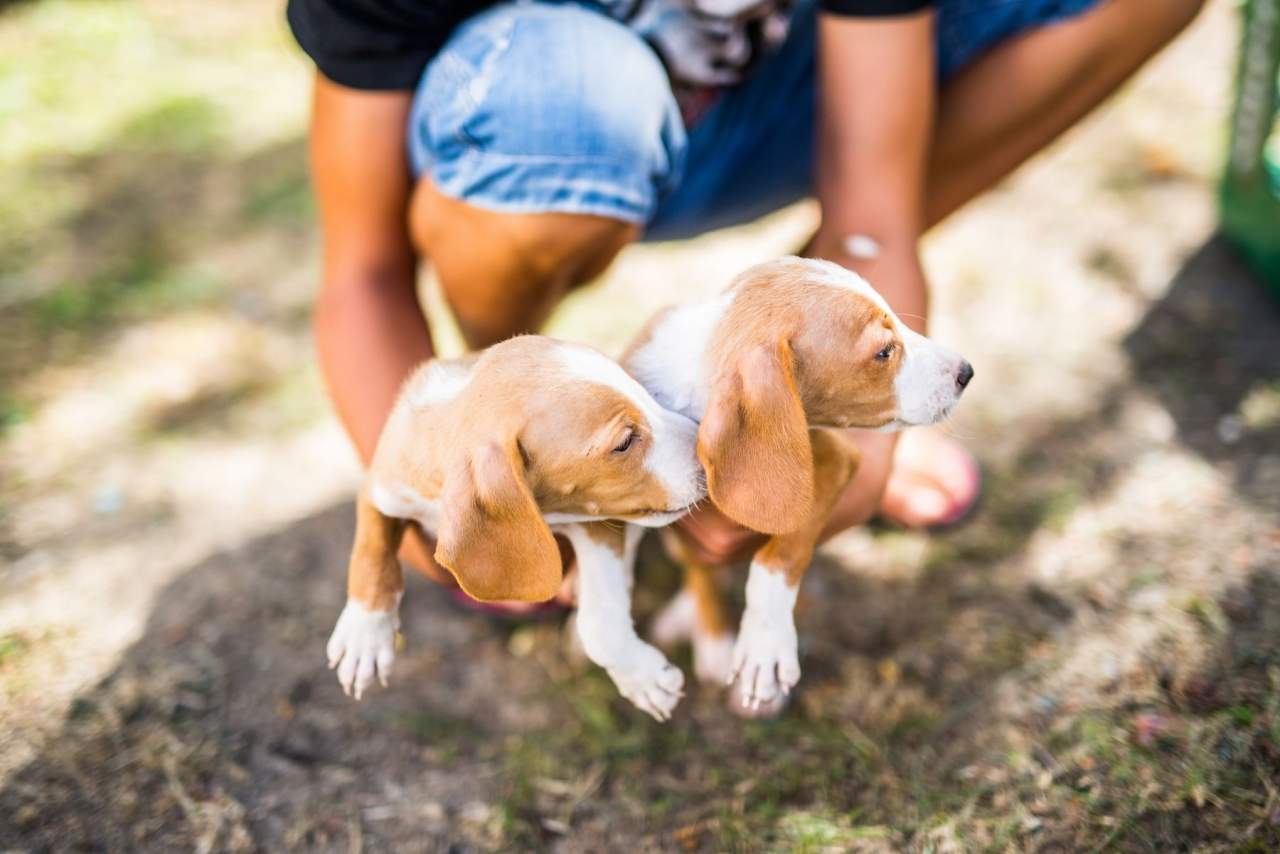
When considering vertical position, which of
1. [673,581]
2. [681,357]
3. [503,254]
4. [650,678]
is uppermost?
[681,357]

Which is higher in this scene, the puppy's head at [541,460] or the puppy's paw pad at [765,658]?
the puppy's head at [541,460]

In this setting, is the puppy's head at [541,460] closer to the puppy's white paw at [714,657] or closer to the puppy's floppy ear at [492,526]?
the puppy's floppy ear at [492,526]

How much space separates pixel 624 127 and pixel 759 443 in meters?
0.78

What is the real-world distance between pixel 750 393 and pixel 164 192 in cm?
376

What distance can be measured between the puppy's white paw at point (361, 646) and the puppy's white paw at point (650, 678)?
40 centimetres

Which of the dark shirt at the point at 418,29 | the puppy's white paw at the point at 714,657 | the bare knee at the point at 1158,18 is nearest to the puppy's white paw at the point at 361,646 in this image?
the puppy's white paw at the point at 714,657

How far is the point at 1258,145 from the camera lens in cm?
316

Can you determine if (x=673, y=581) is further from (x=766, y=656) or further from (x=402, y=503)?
(x=402, y=503)

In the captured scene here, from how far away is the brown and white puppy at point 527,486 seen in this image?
5.27ft

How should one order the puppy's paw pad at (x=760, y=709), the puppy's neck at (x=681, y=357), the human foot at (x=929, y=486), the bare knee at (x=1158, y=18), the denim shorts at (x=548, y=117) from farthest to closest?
the human foot at (x=929, y=486) < the bare knee at (x=1158, y=18) < the puppy's paw pad at (x=760, y=709) < the denim shorts at (x=548, y=117) < the puppy's neck at (x=681, y=357)

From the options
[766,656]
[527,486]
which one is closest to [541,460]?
[527,486]

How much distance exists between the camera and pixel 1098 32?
8.39 feet

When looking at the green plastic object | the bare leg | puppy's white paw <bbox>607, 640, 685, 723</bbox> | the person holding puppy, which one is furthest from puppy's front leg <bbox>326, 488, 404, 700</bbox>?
the green plastic object

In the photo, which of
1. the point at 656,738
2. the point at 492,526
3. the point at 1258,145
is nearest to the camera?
the point at 492,526
